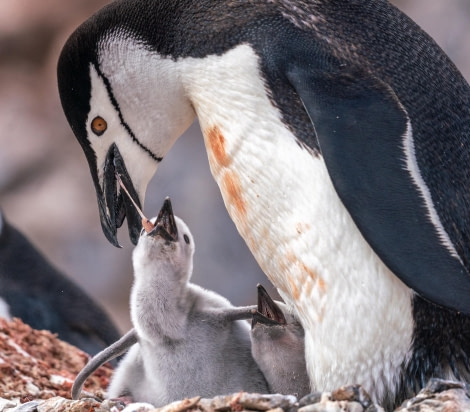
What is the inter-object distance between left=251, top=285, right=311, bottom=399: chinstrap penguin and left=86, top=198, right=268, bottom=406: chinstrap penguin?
0.17ft

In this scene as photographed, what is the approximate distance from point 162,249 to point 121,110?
0.85ft

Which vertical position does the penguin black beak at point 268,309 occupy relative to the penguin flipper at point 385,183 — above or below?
below

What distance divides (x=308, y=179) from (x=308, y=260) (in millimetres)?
129

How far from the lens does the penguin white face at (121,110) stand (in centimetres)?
148

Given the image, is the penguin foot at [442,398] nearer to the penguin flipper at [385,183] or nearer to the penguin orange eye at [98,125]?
the penguin flipper at [385,183]

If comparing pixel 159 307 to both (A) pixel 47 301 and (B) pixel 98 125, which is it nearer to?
(B) pixel 98 125

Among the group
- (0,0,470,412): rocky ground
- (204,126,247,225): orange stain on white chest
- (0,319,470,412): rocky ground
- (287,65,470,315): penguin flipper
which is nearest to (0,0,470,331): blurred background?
(0,0,470,412): rocky ground

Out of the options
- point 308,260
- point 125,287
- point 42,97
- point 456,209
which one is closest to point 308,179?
point 308,260

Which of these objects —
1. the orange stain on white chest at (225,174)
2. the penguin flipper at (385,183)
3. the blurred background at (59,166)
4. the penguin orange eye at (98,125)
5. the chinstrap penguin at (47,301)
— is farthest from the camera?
the blurred background at (59,166)

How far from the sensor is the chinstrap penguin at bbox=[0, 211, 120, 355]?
2.55 m

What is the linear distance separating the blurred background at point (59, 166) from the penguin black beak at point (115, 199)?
107cm

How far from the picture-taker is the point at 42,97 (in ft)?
9.46

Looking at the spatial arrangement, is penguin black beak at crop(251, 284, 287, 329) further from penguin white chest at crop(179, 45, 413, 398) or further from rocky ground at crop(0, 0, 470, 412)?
rocky ground at crop(0, 0, 470, 412)

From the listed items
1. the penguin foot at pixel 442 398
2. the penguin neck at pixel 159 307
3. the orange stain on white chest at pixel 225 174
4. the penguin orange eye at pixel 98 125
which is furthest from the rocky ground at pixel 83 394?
the penguin orange eye at pixel 98 125
